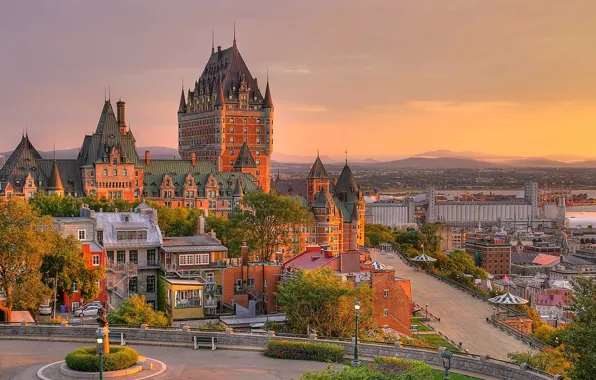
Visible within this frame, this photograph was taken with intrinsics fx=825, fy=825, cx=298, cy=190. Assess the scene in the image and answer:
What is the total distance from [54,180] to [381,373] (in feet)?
311

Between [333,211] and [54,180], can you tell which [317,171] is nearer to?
[333,211]

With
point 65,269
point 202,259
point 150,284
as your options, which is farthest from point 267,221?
point 65,269

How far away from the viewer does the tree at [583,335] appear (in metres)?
30.6

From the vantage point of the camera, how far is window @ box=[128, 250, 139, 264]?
64.4 meters

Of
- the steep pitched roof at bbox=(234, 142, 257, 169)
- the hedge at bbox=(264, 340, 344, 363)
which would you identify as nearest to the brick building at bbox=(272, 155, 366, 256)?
the steep pitched roof at bbox=(234, 142, 257, 169)

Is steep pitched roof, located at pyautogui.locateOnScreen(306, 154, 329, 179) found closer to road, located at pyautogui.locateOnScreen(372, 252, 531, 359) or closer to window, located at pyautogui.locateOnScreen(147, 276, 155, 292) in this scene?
road, located at pyautogui.locateOnScreen(372, 252, 531, 359)

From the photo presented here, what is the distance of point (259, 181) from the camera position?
136 m

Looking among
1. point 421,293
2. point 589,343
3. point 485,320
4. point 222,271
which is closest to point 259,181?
point 421,293

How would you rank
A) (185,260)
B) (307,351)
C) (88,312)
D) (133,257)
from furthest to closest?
(133,257) → (185,260) → (88,312) → (307,351)

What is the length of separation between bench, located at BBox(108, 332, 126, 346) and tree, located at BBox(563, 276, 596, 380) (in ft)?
64.3

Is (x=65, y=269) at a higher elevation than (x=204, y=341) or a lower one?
higher

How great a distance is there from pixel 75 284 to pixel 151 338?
54.5 ft

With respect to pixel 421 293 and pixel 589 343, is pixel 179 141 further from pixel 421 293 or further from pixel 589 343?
pixel 589 343

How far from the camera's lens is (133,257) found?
6462cm
